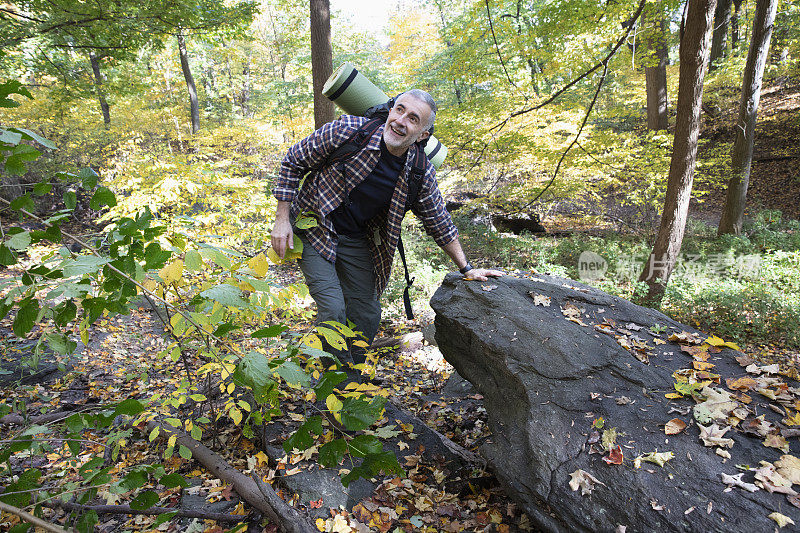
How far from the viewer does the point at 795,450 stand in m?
A: 1.74

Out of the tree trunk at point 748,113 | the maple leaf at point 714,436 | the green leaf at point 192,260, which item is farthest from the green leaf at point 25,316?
the tree trunk at point 748,113

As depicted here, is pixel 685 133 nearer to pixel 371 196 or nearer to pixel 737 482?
pixel 371 196

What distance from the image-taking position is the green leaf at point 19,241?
0.84 metres

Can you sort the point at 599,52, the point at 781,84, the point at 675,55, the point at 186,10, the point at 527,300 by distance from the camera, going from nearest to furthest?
the point at 527,300, the point at 186,10, the point at 599,52, the point at 781,84, the point at 675,55

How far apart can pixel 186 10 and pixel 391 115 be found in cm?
451

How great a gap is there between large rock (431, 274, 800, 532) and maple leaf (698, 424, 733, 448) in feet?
0.08

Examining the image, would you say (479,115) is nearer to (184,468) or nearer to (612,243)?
(612,243)

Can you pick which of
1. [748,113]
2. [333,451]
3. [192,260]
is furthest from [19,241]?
[748,113]

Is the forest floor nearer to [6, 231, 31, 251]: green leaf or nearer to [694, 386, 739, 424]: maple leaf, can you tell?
[694, 386, 739, 424]: maple leaf

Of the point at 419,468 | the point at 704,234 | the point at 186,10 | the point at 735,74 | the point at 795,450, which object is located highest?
the point at 186,10

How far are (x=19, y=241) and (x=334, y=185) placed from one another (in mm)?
1961

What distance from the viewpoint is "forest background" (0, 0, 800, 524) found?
1000 millimetres

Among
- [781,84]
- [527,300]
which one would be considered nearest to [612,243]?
[527,300]

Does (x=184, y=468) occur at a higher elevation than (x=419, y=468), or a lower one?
higher
